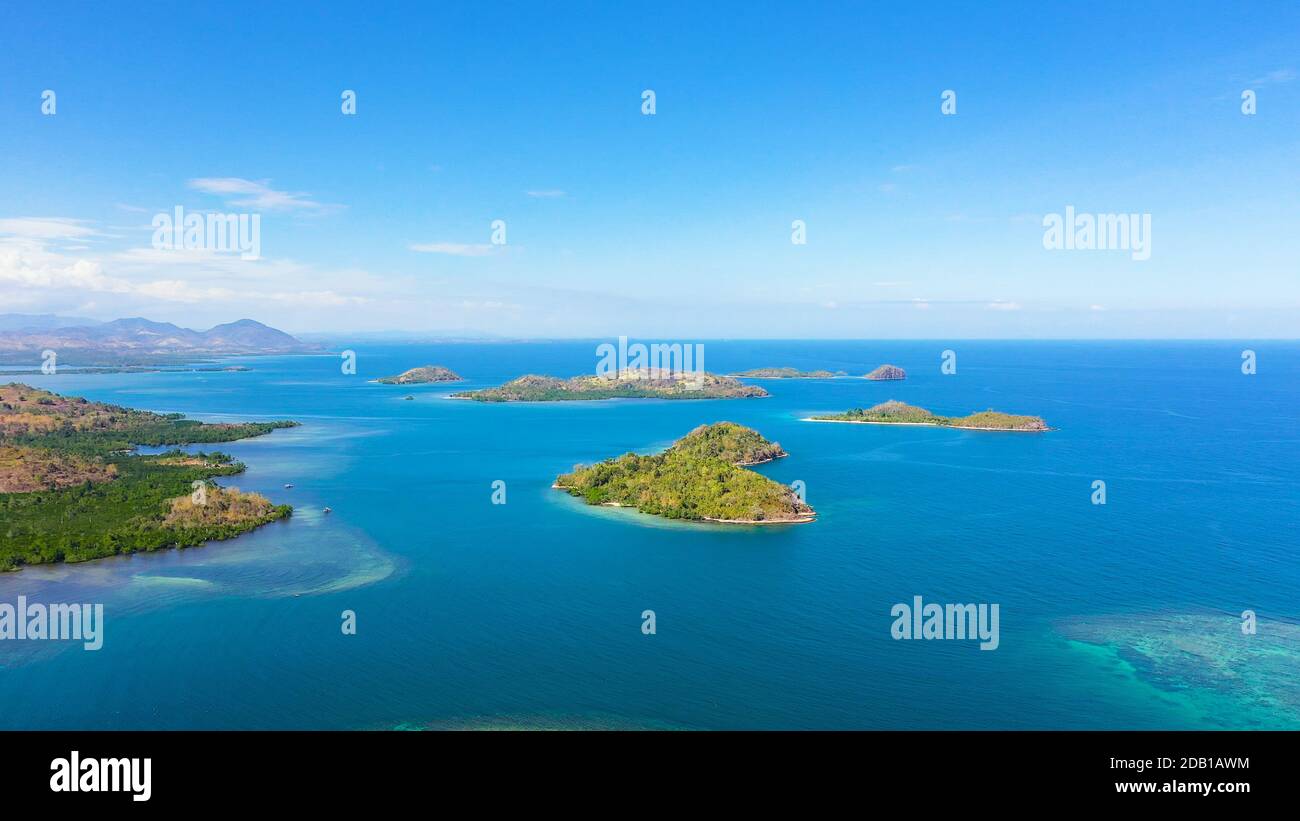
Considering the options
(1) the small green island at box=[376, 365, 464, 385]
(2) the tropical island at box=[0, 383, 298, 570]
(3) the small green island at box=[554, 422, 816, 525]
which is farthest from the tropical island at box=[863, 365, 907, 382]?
(2) the tropical island at box=[0, 383, 298, 570]

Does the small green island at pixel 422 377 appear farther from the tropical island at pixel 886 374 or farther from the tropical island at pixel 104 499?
the tropical island at pixel 886 374

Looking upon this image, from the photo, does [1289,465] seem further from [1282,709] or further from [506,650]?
[506,650]

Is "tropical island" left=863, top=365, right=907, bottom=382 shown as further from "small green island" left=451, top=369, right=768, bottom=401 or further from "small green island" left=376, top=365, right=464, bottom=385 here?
"small green island" left=376, top=365, right=464, bottom=385

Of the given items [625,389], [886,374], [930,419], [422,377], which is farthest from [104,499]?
[886,374]

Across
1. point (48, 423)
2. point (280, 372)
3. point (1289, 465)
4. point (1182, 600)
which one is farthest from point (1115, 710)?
point (280, 372)

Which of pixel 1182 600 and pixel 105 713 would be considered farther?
pixel 1182 600

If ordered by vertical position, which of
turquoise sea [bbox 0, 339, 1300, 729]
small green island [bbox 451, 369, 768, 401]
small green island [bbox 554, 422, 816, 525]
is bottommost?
turquoise sea [bbox 0, 339, 1300, 729]
